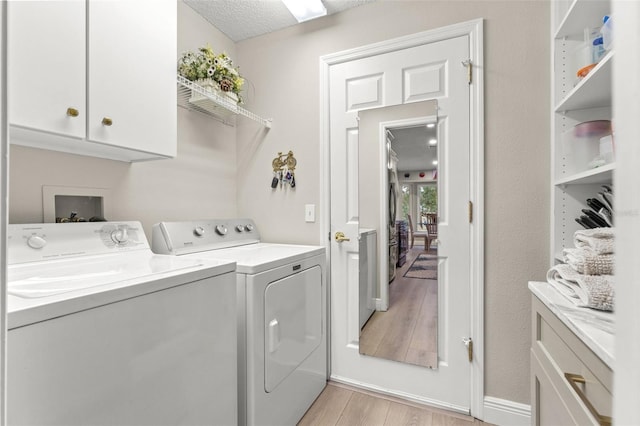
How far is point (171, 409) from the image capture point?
100cm

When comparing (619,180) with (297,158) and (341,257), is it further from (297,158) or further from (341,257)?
(297,158)

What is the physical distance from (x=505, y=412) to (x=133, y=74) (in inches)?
99.3

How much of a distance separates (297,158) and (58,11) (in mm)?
1450

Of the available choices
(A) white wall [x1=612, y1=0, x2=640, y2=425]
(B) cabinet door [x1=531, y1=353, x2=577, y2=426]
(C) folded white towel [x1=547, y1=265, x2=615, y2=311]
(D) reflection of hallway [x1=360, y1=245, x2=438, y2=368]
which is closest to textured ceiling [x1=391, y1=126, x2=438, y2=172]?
(D) reflection of hallway [x1=360, y1=245, x2=438, y2=368]

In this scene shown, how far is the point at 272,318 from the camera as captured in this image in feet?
4.90

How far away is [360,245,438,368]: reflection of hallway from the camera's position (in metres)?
1.88

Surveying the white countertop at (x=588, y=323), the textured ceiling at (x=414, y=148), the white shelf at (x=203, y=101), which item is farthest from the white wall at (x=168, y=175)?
the white countertop at (x=588, y=323)

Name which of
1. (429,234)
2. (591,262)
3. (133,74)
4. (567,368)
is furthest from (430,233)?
(133,74)

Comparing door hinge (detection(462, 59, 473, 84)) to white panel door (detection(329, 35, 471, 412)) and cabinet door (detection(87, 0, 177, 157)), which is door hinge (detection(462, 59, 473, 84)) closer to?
white panel door (detection(329, 35, 471, 412))

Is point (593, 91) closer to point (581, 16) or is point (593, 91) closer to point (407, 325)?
point (581, 16)

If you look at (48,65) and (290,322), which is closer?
(48,65)

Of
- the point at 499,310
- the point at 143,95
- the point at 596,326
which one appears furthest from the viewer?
the point at 499,310

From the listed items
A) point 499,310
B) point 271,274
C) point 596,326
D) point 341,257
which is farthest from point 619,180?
point 341,257

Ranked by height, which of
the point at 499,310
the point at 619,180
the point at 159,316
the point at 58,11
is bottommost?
the point at 499,310
